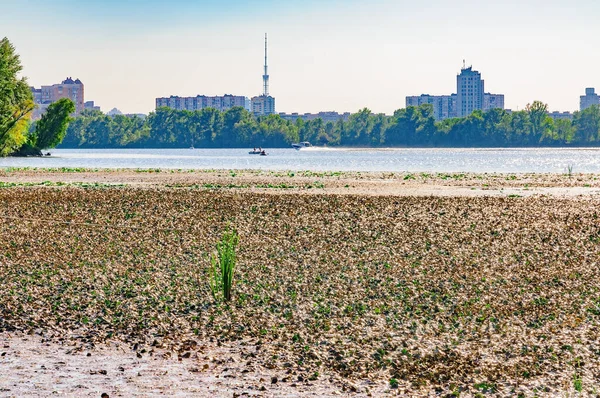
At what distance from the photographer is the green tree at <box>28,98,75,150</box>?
128 m

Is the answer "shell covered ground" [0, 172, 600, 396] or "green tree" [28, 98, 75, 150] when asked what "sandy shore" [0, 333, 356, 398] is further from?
"green tree" [28, 98, 75, 150]

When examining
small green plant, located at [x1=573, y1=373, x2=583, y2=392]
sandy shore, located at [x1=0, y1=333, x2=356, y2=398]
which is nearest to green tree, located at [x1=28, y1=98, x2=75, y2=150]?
sandy shore, located at [x1=0, y1=333, x2=356, y2=398]

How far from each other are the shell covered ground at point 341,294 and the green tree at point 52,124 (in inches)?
3911

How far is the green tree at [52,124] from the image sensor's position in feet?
419

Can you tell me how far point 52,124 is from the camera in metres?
128

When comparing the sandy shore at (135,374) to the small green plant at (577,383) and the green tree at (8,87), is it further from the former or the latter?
the green tree at (8,87)

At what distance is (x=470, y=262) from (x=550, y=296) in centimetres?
419

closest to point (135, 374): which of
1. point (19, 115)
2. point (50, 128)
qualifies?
point (19, 115)

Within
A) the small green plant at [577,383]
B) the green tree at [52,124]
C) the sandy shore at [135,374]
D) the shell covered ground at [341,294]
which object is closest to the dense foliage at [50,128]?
the green tree at [52,124]

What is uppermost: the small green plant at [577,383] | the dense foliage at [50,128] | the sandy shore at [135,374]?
the dense foliage at [50,128]

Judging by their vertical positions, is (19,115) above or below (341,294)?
above

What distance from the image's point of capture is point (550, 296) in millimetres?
17328

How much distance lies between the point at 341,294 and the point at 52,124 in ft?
384

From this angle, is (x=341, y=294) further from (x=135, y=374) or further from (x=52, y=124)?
(x=52, y=124)
